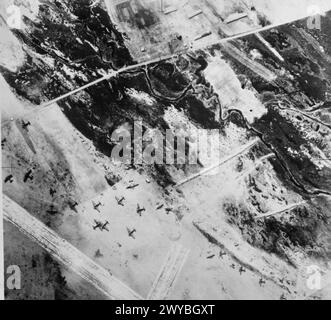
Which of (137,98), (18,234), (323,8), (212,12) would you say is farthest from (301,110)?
(18,234)

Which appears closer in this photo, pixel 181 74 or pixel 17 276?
pixel 17 276

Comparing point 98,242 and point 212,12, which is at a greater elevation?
point 212,12

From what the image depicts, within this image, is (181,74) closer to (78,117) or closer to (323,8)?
(78,117)

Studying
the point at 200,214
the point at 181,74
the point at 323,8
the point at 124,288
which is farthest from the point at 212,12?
the point at 124,288

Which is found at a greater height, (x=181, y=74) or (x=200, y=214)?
(x=181, y=74)

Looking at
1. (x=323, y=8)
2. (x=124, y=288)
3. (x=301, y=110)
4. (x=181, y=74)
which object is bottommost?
(x=124, y=288)

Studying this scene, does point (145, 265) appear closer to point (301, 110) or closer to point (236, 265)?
point (236, 265)
